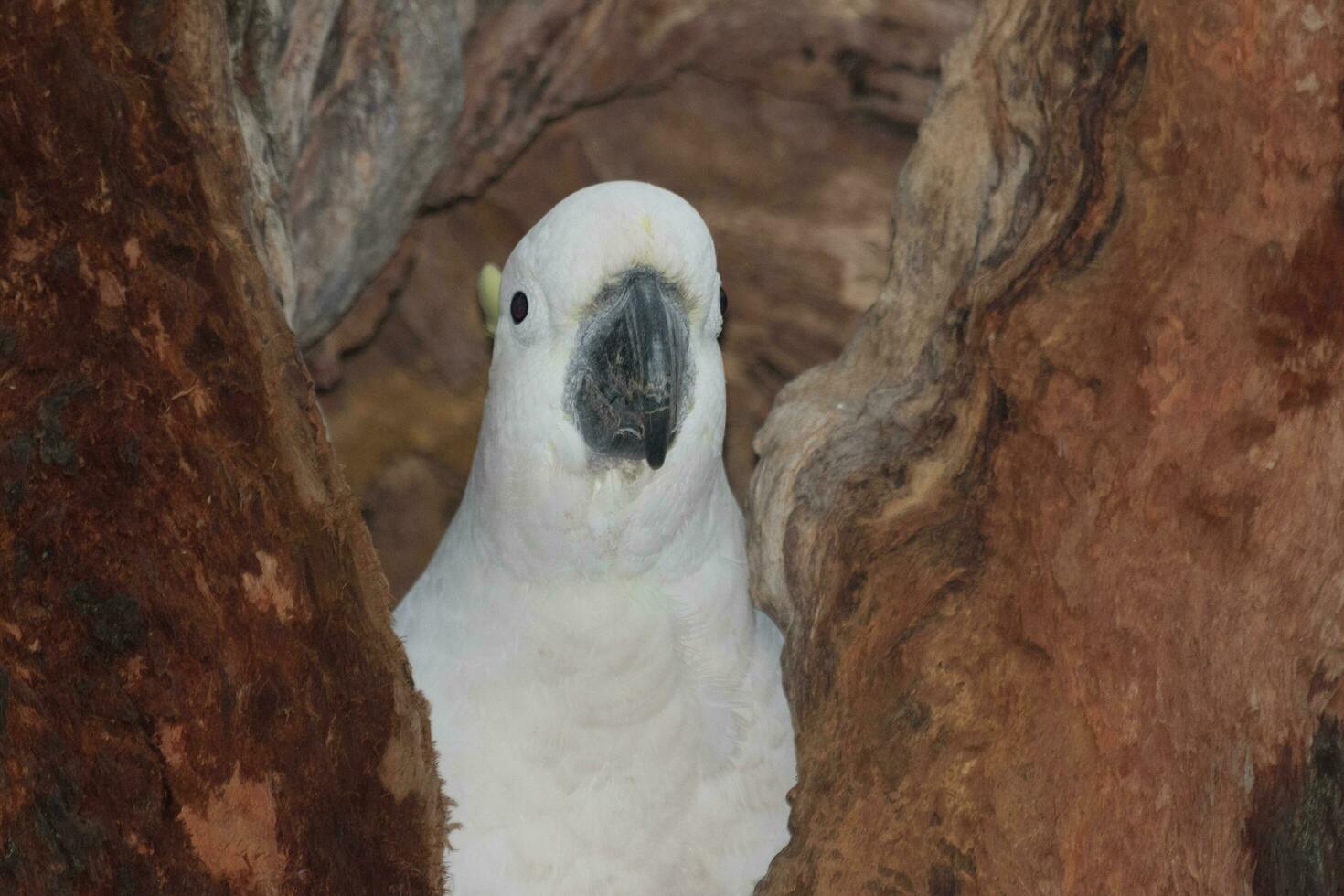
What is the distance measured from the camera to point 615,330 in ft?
7.38

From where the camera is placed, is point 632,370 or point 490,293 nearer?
point 632,370

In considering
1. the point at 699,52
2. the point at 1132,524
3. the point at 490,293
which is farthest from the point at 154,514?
the point at 699,52

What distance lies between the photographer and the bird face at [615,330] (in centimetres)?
223

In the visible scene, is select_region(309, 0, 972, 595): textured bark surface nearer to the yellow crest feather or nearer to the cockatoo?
the yellow crest feather

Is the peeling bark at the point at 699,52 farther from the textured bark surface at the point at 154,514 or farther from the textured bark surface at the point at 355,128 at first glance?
the textured bark surface at the point at 154,514

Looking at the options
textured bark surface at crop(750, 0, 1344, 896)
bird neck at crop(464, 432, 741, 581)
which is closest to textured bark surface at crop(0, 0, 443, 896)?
bird neck at crop(464, 432, 741, 581)

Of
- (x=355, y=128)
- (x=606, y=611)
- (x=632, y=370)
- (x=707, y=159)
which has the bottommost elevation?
(x=606, y=611)

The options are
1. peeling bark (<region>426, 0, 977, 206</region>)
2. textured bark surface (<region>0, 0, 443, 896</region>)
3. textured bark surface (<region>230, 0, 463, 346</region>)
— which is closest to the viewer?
textured bark surface (<region>0, 0, 443, 896</region>)

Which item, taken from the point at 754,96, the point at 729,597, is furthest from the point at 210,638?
the point at 754,96

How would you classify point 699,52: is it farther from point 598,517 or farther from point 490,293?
point 598,517

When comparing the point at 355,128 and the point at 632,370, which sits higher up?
the point at 355,128

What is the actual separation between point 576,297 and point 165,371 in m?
0.72

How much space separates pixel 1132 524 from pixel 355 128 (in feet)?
6.68

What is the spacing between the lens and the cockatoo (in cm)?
229
